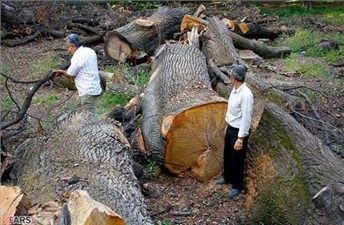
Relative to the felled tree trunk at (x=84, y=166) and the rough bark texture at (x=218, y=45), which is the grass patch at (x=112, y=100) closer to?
the rough bark texture at (x=218, y=45)

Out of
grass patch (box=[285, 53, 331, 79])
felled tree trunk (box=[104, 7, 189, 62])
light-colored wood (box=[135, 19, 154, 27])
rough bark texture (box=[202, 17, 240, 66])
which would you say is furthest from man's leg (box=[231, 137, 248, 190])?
light-colored wood (box=[135, 19, 154, 27])

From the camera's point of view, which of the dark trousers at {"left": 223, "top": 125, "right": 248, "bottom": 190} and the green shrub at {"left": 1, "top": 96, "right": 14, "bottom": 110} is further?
the green shrub at {"left": 1, "top": 96, "right": 14, "bottom": 110}

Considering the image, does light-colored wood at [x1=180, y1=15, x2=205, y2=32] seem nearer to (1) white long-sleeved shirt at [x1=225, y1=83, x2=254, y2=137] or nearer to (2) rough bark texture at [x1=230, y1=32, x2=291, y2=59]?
(2) rough bark texture at [x1=230, y1=32, x2=291, y2=59]

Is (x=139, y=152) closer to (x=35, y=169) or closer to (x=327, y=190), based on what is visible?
(x=35, y=169)

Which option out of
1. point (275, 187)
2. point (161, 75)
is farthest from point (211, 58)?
point (275, 187)

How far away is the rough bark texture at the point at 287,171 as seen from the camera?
18.2ft

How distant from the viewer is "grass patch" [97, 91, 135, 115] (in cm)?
938

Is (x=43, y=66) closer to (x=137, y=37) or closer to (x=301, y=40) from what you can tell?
(x=137, y=37)

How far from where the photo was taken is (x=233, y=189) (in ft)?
23.1

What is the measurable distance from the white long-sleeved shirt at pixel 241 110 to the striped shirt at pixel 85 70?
2150mm

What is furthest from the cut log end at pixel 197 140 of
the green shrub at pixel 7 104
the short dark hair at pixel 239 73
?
the green shrub at pixel 7 104

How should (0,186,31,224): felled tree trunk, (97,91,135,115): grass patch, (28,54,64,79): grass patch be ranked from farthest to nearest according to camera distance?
(28,54,64,79): grass patch < (97,91,135,115): grass patch < (0,186,31,224): felled tree trunk

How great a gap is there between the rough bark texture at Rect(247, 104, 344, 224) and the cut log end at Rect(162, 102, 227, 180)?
785 millimetres

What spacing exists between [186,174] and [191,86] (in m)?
1.27
